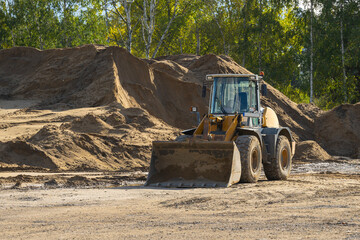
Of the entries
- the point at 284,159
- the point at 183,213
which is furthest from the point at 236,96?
the point at 183,213

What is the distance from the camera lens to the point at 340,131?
26.7 metres

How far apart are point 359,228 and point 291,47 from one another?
119ft

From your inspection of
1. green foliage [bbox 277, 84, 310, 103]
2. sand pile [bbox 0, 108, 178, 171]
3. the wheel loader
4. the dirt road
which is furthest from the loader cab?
green foliage [bbox 277, 84, 310, 103]

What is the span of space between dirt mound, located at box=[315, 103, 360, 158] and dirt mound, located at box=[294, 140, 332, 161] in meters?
3.05

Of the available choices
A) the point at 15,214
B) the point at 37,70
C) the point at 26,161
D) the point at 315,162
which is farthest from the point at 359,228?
the point at 37,70

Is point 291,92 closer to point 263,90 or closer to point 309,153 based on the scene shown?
point 309,153

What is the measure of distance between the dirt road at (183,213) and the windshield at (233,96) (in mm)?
2053

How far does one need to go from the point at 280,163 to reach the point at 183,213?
5.83 metres

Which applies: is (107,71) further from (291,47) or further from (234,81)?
(291,47)

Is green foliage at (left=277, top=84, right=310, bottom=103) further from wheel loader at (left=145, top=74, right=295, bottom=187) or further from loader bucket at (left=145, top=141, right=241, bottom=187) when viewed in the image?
loader bucket at (left=145, top=141, right=241, bottom=187)

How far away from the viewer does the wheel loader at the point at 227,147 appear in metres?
11.5

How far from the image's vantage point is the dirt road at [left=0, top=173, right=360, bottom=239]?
629cm

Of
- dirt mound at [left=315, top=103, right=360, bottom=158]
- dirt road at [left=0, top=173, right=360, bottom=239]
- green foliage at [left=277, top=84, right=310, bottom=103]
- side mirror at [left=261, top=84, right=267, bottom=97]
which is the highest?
green foliage at [left=277, top=84, right=310, bottom=103]

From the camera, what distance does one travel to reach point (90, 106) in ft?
75.8
